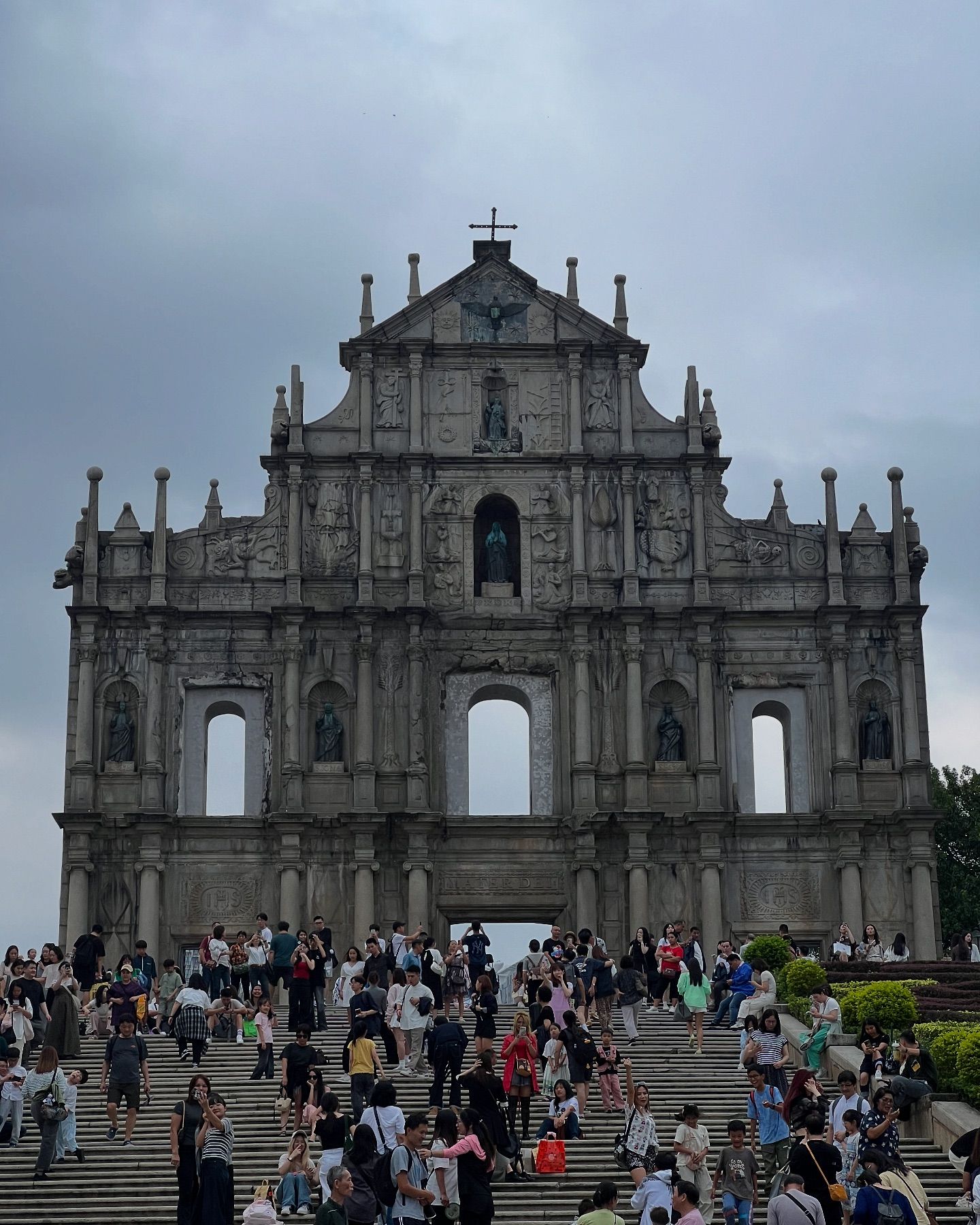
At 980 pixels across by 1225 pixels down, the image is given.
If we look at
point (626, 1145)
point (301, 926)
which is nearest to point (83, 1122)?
point (626, 1145)

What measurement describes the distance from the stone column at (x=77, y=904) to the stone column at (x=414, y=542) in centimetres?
918

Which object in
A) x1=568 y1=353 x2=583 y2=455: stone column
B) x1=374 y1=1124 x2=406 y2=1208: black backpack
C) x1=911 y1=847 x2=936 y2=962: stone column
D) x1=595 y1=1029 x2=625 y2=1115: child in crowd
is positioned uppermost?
x1=568 y1=353 x2=583 y2=455: stone column

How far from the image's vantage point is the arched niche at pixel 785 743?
1868 inches

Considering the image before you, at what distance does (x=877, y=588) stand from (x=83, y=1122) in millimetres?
25335

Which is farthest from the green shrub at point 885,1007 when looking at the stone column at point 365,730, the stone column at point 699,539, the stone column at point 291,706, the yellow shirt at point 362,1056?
the stone column at point 291,706

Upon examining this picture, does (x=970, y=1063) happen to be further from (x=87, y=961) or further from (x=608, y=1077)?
(x=87, y=961)

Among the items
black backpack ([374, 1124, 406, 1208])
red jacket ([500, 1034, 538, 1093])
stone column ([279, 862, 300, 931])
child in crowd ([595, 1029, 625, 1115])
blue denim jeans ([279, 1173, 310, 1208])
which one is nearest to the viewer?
black backpack ([374, 1124, 406, 1208])

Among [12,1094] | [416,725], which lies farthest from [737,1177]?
[416,725]

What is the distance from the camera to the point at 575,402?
4891cm

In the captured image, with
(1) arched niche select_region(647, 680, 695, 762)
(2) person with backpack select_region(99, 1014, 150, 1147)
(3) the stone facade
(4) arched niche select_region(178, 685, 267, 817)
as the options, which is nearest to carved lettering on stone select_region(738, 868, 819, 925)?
(3) the stone facade

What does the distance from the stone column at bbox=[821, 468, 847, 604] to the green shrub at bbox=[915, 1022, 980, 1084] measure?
19.9m

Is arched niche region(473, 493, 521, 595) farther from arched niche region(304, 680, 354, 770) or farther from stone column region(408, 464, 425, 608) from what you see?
arched niche region(304, 680, 354, 770)

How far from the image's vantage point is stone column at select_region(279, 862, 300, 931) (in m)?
45.3

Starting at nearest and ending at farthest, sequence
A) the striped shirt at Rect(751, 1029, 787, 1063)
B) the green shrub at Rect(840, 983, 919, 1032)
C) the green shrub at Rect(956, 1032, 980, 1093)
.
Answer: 1. the striped shirt at Rect(751, 1029, 787, 1063)
2. the green shrub at Rect(956, 1032, 980, 1093)
3. the green shrub at Rect(840, 983, 919, 1032)
